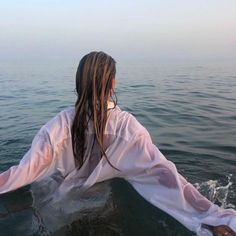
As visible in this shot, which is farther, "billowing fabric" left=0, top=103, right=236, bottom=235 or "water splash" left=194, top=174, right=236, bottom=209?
"water splash" left=194, top=174, right=236, bottom=209

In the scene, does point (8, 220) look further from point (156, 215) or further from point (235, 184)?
point (235, 184)

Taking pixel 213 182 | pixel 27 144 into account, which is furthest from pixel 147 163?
pixel 27 144

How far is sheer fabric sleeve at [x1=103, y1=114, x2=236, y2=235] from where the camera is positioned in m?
3.74

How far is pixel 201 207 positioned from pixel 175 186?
30 centimetres

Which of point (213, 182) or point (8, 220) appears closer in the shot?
point (8, 220)

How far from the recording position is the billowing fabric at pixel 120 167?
3834 mm

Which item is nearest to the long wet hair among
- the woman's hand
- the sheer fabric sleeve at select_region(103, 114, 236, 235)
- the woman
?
the woman

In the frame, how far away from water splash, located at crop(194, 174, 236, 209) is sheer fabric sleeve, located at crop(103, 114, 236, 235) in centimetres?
169

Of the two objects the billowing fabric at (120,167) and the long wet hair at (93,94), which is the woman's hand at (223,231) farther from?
the long wet hair at (93,94)

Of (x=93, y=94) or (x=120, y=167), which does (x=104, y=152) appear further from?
(x=93, y=94)

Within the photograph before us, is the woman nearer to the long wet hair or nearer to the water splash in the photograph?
the long wet hair

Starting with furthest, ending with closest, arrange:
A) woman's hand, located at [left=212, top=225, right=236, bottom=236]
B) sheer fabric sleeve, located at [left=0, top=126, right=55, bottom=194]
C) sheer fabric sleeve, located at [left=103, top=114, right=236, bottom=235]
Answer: sheer fabric sleeve, located at [left=0, top=126, right=55, bottom=194], sheer fabric sleeve, located at [left=103, top=114, right=236, bottom=235], woman's hand, located at [left=212, top=225, right=236, bottom=236]

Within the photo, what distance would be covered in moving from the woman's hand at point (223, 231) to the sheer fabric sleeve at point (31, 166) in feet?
5.49

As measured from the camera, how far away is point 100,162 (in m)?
4.18
